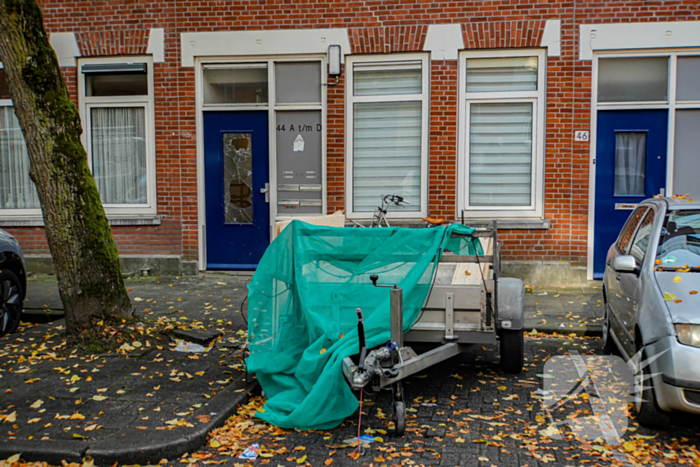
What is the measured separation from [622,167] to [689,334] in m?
6.16

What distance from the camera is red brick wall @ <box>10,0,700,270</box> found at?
9.71 m

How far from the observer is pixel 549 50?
9719mm

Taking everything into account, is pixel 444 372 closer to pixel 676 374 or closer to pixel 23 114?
pixel 676 374

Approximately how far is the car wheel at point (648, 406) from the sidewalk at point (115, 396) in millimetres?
3023

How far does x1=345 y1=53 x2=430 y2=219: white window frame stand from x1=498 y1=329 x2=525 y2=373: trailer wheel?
4.64 meters

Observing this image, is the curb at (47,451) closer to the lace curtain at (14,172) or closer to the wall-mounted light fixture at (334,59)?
the wall-mounted light fixture at (334,59)

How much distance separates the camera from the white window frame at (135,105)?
35.1 ft

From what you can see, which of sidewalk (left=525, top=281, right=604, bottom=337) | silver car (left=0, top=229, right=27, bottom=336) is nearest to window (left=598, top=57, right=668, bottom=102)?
sidewalk (left=525, top=281, right=604, bottom=337)

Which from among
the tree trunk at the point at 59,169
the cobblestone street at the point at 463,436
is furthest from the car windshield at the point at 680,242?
the tree trunk at the point at 59,169

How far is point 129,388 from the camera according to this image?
5.31 m

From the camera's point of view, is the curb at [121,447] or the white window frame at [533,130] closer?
the curb at [121,447]

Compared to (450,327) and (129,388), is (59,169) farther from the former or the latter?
(450,327)

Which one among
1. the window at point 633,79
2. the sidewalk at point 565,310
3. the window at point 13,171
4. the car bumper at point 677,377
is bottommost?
the sidewalk at point 565,310

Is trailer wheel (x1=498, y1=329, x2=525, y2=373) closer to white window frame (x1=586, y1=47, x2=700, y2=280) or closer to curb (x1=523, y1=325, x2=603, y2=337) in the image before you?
curb (x1=523, y1=325, x2=603, y2=337)
